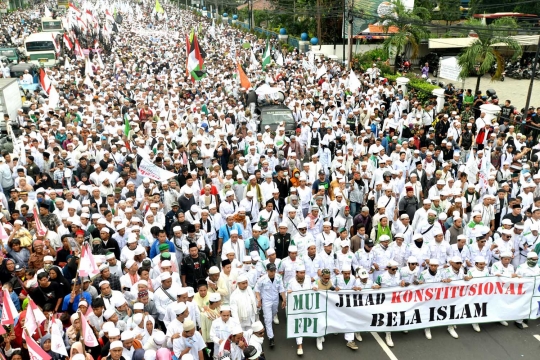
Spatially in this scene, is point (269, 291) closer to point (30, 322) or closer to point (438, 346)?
point (438, 346)

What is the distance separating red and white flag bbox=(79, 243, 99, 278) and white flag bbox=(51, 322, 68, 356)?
964 millimetres

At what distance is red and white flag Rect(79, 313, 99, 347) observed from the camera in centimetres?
555

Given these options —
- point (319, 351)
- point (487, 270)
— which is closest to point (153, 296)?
point (319, 351)

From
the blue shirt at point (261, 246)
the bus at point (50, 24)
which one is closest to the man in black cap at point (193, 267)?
the blue shirt at point (261, 246)

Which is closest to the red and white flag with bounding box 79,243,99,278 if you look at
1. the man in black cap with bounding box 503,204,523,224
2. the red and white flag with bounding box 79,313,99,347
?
the red and white flag with bounding box 79,313,99,347

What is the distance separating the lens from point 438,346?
722 cm

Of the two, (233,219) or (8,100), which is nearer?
(233,219)

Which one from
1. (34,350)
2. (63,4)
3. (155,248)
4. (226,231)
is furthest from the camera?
(63,4)

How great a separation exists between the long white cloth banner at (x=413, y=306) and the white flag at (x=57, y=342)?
2.84 m

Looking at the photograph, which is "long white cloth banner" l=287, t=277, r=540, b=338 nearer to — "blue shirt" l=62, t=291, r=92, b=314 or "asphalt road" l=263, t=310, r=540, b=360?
"asphalt road" l=263, t=310, r=540, b=360

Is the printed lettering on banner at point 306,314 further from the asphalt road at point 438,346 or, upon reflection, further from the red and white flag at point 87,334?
the red and white flag at point 87,334

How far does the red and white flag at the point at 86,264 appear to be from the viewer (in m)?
6.35

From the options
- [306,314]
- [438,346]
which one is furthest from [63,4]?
[438,346]

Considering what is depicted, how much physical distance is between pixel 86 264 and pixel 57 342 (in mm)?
1140
